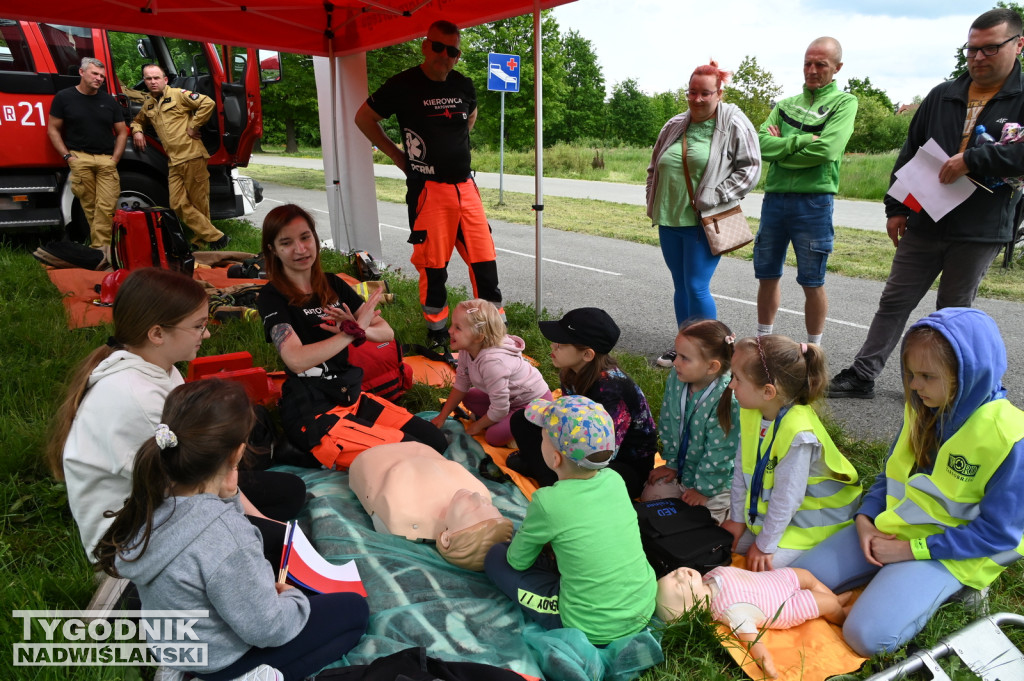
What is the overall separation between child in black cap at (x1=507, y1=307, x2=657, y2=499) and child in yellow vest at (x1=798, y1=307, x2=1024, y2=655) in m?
0.99

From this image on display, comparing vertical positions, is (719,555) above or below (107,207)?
below

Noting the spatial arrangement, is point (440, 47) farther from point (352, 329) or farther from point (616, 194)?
point (616, 194)

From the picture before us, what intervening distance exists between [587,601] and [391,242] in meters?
8.50

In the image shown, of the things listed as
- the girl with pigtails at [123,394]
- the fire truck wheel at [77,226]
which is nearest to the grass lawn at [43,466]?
the girl with pigtails at [123,394]

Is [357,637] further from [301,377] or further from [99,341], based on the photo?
[99,341]

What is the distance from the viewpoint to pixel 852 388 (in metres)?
4.24

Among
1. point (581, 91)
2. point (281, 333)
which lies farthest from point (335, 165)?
point (581, 91)

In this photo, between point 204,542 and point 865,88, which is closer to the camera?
point 204,542

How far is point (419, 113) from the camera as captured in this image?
4621 millimetres

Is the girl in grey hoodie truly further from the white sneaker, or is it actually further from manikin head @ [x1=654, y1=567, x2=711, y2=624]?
manikin head @ [x1=654, y1=567, x2=711, y2=624]

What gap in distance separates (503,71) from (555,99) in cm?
2797

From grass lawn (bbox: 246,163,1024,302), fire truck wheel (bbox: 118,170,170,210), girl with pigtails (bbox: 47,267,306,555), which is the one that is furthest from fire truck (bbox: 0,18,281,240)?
girl with pigtails (bbox: 47,267,306,555)

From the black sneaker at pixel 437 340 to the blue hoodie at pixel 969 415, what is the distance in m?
3.29

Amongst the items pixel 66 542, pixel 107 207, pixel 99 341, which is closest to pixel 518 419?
pixel 66 542
